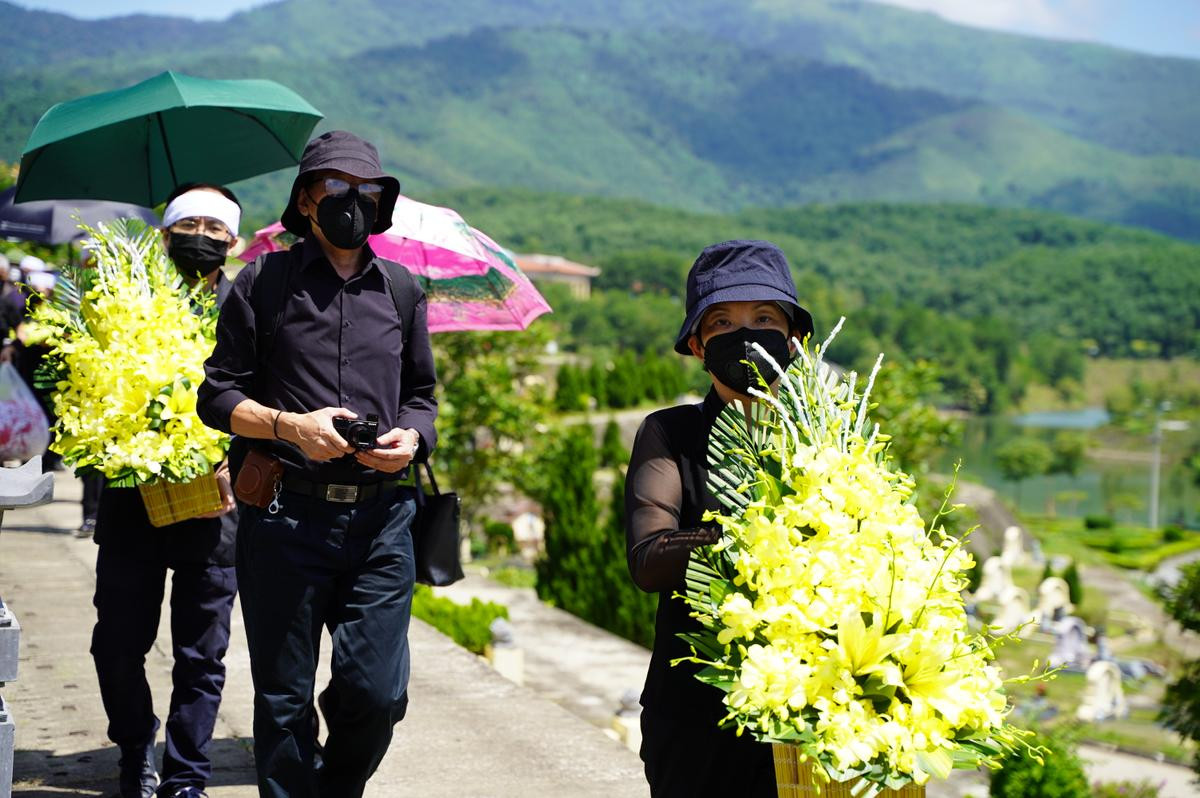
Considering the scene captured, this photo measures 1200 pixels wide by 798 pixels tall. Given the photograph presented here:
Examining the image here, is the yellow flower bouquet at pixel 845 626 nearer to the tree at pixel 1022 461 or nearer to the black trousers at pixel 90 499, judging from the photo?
the black trousers at pixel 90 499

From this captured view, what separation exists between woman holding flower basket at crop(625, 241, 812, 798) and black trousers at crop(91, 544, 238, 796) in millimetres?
1724

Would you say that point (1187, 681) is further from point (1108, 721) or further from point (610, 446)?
point (610, 446)

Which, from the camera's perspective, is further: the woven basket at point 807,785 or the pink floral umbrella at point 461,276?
the pink floral umbrella at point 461,276

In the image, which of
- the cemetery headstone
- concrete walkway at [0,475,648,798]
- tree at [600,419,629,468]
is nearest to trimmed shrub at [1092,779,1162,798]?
the cemetery headstone

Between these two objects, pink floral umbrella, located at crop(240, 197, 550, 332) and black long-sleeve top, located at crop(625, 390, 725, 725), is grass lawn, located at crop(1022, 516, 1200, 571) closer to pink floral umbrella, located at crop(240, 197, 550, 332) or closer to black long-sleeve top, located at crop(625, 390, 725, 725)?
pink floral umbrella, located at crop(240, 197, 550, 332)

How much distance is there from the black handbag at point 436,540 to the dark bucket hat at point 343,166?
2.24ft

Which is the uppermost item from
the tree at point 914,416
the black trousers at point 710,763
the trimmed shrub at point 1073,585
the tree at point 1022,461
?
the black trousers at point 710,763

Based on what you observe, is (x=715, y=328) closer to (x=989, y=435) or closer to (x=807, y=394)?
(x=807, y=394)

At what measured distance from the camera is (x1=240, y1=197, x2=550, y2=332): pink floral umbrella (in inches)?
190

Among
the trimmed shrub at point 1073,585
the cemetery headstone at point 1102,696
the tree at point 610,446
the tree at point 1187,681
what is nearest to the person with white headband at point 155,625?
the tree at point 1187,681

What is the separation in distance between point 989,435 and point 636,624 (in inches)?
4478

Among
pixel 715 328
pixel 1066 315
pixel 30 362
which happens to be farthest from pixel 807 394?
pixel 1066 315

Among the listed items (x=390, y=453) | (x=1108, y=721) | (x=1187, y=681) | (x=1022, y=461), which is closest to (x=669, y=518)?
(x=390, y=453)

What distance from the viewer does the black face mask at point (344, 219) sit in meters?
3.38
